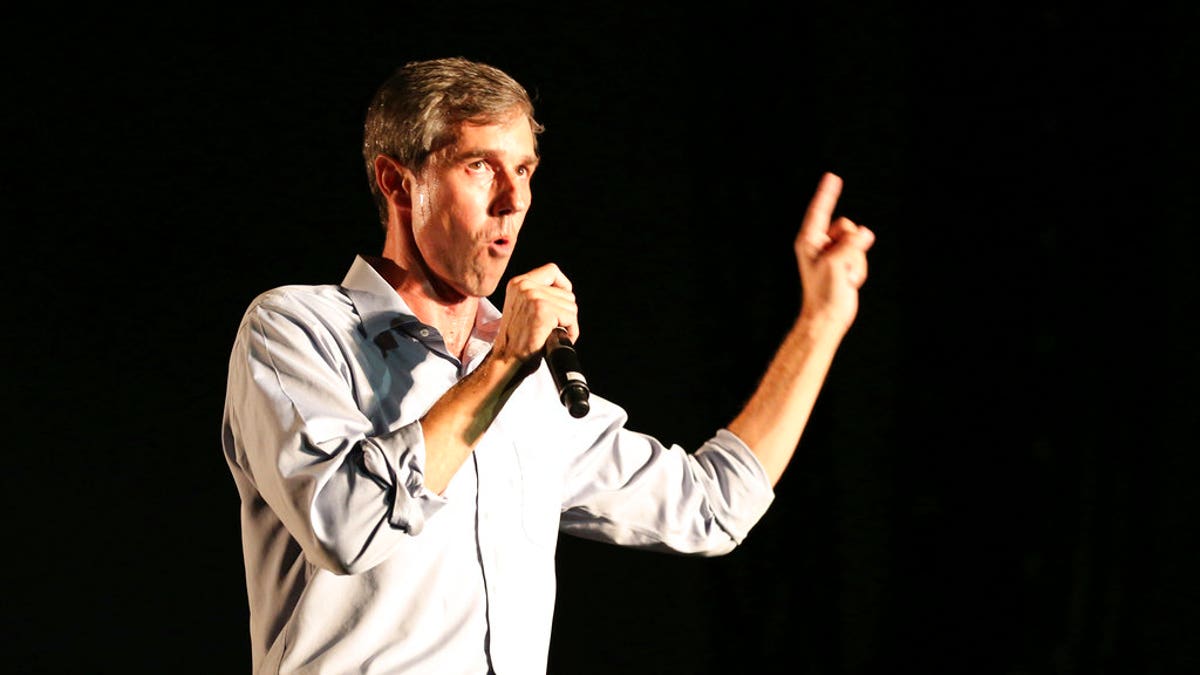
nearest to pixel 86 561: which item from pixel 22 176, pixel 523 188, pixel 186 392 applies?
pixel 186 392

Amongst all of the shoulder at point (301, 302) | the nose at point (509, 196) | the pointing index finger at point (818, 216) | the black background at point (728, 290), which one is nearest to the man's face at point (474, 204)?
the nose at point (509, 196)

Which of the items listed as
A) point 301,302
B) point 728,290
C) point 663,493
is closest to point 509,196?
point 301,302

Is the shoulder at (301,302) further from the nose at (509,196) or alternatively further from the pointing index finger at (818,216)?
the pointing index finger at (818,216)

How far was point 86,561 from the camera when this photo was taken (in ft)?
7.89

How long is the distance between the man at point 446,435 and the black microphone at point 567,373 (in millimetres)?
21

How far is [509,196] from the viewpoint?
65.5 inches

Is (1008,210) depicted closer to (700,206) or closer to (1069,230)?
(1069,230)

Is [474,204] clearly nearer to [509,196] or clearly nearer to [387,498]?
[509,196]

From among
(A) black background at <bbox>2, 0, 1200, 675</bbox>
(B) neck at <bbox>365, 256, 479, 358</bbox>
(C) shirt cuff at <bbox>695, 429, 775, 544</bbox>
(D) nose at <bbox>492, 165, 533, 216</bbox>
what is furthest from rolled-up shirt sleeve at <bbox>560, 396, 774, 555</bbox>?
(A) black background at <bbox>2, 0, 1200, 675</bbox>

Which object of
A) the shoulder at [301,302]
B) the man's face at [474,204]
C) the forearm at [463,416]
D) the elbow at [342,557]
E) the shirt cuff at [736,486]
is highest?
the man's face at [474,204]

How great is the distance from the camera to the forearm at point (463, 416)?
4.54ft

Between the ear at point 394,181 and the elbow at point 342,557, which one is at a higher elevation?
the ear at point 394,181

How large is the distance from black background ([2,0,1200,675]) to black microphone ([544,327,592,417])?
129cm

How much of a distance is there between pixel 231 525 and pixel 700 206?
47.9 inches
